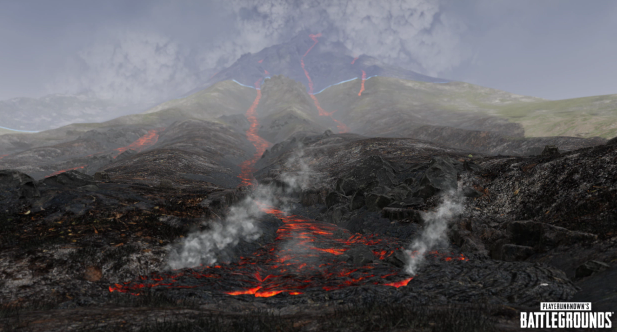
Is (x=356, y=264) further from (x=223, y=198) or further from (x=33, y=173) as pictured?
(x=33, y=173)

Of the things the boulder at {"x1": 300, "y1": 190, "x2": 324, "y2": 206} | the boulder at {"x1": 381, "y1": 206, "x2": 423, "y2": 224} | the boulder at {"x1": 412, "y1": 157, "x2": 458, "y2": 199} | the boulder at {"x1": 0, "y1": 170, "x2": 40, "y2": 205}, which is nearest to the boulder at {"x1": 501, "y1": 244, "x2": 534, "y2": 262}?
the boulder at {"x1": 381, "y1": 206, "x2": 423, "y2": 224}

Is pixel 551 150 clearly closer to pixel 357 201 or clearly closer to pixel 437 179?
pixel 437 179

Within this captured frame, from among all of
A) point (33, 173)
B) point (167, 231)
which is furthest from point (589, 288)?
point (33, 173)

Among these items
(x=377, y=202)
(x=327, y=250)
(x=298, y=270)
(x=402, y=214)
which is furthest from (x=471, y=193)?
(x=298, y=270)

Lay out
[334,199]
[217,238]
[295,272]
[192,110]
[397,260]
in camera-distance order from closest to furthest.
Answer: [397,260] < [295,272] < [217,238] < [334,199] < [192,110]

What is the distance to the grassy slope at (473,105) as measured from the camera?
4489 centimetres

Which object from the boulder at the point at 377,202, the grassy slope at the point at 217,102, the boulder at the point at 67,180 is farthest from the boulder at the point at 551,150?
the grassy slope at the point at 217,102

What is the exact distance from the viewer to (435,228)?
16.8 meters

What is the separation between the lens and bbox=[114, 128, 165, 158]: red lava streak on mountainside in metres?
66.9

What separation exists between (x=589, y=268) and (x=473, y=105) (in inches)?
4532

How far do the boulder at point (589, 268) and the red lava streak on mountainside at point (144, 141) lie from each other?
Result: 74.5 m

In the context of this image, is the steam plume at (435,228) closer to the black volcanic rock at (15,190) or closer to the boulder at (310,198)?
the boulder at (310,198)

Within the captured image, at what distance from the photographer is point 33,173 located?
4228 centimetres

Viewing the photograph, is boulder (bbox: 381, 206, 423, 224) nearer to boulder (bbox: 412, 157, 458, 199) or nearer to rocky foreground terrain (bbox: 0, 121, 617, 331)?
rocky foreground terrain (bbox: 0, 121, 617, 331)
